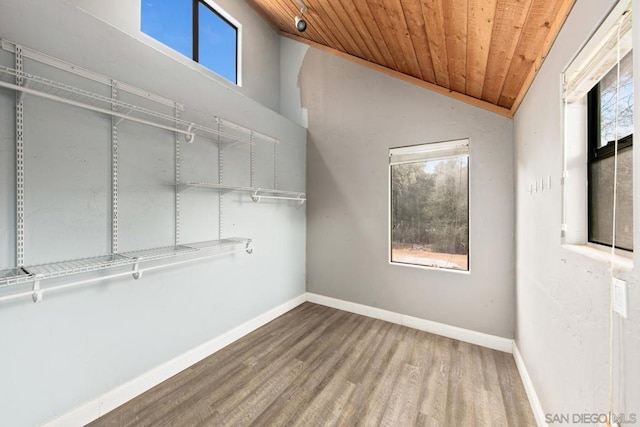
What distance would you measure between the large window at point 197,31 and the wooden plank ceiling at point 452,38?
683mm

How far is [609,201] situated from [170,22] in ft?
12.5

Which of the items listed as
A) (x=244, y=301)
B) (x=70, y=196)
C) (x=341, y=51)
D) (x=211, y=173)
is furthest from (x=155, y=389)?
(x=341, y=51)

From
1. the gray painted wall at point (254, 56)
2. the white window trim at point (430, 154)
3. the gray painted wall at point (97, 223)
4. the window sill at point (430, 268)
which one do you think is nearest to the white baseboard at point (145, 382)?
the gray painted wall at point (97, 223)

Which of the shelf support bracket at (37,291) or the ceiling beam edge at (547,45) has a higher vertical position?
the ceiling beam edge at (547,45)

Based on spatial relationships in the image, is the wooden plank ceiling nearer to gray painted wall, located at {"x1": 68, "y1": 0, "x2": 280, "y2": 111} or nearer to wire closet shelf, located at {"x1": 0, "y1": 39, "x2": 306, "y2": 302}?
gray painted wall, located at {"x1": 68, "y1": 0, "x2": 280, "y2": 111}

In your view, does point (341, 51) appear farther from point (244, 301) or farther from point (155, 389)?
Result: point (155, 389)

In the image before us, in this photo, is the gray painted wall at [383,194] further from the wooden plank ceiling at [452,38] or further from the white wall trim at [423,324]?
the wooden plank ceiling at [452,38]

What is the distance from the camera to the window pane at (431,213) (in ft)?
8.77

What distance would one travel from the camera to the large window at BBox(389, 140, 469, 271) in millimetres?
2668

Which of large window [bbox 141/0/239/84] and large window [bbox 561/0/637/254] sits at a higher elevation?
large window [bbox 141/0/239/84]

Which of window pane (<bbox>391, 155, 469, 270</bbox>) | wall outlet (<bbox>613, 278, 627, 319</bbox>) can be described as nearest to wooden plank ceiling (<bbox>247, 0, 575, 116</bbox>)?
window pane (<bbox>391, 155, 469, 270</bbox>)

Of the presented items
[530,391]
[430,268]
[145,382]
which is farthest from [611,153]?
[145,382]

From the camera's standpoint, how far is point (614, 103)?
39.6 inches

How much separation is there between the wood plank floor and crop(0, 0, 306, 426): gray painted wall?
0.32 m
